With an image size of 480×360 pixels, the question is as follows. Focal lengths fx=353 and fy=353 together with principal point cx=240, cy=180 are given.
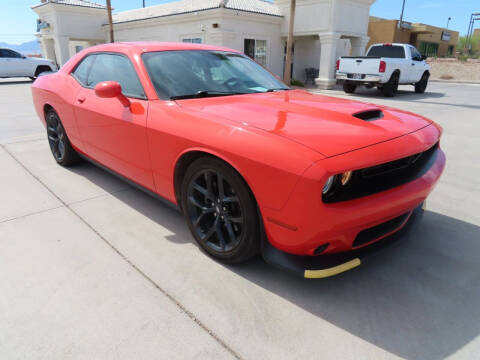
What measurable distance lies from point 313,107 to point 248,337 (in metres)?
1.62

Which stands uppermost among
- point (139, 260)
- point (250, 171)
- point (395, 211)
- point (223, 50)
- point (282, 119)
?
point (223, 50)

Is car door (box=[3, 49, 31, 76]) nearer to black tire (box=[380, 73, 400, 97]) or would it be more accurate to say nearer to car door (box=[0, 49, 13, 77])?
car door (box=[0, 49, 13, 77])

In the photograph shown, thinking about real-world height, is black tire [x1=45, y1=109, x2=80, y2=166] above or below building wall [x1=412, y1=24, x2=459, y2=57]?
below

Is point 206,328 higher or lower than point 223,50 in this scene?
lower

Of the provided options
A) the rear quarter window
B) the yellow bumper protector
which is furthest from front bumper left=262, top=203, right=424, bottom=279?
the rear quarter window

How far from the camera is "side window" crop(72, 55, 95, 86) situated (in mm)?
3708

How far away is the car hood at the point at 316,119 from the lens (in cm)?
194

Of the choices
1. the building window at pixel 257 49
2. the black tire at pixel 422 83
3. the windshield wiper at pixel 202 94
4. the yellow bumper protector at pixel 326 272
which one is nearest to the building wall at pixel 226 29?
the building window at pixel 257 49

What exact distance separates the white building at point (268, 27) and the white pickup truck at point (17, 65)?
21.9 feet

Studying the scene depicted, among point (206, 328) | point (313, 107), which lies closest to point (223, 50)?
point (313, 107)

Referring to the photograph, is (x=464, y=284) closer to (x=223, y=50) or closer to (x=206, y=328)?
(x=206, y=328)

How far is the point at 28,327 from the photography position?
6.26ft

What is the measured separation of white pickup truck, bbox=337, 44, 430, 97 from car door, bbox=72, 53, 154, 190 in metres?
10.8

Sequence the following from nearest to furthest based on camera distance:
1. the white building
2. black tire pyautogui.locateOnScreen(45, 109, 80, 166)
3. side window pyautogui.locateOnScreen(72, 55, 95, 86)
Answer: side window pyautogui.locateOnScreen(72, 55, 95, 86) → black tire pyautogui.locateOnScreen(45, 109, 80, 166) → the white building
